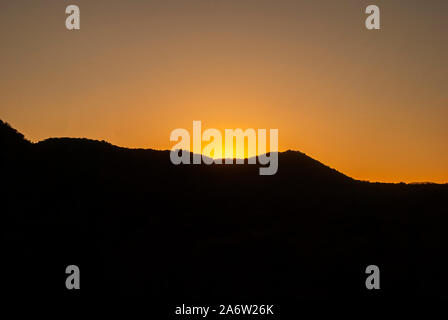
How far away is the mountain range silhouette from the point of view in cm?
3278

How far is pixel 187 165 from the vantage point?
5200 centimetres

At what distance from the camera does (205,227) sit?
140 ft

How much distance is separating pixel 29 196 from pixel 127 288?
50.7 ft

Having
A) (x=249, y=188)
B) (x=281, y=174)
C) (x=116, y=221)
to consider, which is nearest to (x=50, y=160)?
(x=116, y=221)

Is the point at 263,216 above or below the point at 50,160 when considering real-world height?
below

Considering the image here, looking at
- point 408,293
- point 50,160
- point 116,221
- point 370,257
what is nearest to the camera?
point 408,293

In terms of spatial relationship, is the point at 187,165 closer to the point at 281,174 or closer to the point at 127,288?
the point at 281,174

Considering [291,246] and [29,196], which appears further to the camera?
[29,196]

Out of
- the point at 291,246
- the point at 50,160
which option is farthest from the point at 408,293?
the point at 50,160

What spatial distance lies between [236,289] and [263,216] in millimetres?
13019

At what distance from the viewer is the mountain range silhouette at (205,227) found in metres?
32.8
